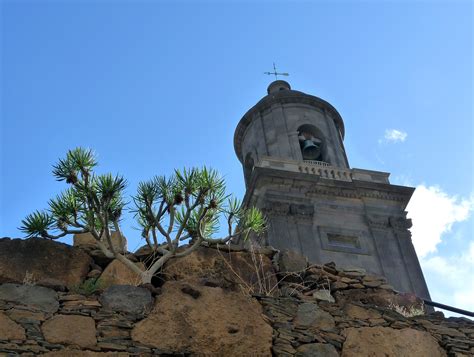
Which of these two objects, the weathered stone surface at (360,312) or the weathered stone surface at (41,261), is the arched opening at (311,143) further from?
the weathered stone surface at (360,312)

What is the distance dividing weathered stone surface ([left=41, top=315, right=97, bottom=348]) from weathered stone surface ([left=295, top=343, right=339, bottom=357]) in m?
2.07

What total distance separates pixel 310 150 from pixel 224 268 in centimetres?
1728

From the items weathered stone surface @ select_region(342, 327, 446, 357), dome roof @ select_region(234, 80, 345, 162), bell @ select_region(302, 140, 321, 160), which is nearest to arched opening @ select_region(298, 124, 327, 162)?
bell @ select_region(302, 140, 321, 160)

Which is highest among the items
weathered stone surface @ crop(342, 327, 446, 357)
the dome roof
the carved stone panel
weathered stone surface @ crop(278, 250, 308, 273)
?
the dome roof

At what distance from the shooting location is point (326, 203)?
23.5 m

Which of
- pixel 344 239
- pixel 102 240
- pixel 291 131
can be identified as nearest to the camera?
pixel 102 240

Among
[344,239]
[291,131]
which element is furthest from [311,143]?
[344,239]

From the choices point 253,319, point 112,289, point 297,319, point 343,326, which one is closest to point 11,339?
point 112,289

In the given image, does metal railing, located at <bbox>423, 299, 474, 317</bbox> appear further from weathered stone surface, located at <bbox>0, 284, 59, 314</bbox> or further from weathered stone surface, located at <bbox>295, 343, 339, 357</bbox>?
weathered stone surface, located at <bbox>0, 284, 59, 314</bbox>

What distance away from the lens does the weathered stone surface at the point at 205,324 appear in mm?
6992

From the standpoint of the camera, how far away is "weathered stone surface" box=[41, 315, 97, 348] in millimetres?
6652

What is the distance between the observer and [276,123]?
26.9m

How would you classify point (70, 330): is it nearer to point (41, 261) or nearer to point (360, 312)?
point (41, 261)

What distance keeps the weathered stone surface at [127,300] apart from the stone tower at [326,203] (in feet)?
45.7
